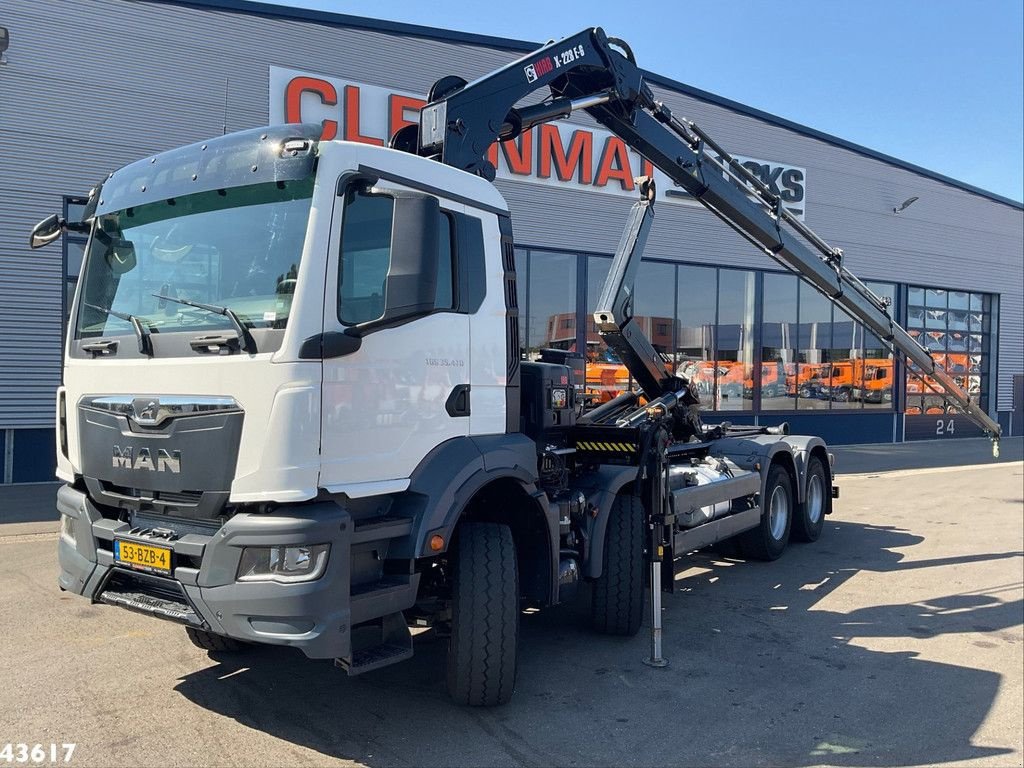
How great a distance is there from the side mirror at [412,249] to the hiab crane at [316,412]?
0.03ft

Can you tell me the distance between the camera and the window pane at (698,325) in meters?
20.2

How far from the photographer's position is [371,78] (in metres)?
15.7

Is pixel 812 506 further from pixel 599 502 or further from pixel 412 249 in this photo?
pixel 412 249

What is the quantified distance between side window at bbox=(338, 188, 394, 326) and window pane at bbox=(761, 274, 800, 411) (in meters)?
19.4

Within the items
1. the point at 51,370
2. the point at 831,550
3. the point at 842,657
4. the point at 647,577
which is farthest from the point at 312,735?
the point at 51,370

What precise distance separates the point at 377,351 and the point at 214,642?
8.46 feet

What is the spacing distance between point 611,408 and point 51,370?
1007 cm

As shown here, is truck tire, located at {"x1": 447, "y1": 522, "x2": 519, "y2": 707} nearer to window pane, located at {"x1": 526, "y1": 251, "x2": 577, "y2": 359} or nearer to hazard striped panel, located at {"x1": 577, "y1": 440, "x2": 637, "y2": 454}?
hazard striped panel, located at {"x1": 577, "y1": 440, "x2": 637, "y2": 454}

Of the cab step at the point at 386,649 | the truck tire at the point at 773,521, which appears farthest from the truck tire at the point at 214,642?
the truck tire at the point at 773,521

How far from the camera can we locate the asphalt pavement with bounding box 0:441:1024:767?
4.03 m

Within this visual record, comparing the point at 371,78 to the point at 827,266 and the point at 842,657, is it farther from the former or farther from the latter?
the point at 842,657

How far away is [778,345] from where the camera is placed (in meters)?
22.1

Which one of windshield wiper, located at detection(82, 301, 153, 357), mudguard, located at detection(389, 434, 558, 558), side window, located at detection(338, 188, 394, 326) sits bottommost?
mudguard, located at detection(389, 434, 558, 558)

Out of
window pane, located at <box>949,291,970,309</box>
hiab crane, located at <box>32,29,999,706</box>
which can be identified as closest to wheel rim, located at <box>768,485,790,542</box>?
hiab crane, located at <box>32,29,999,706</box>
